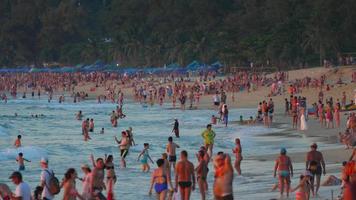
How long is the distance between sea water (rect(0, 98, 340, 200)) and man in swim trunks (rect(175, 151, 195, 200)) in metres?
2.15

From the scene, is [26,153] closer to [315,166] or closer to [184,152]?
[315,166]

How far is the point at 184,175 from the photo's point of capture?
15.6 metres

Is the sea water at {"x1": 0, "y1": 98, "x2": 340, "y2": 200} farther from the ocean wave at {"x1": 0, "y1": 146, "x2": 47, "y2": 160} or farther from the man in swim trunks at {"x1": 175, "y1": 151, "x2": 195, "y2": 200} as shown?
the man in swim trunks at {"x1": 175, "y1": 151, "x2": 195, "y2": 200}

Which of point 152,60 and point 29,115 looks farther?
point 152,60

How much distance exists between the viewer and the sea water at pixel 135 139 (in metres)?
20.7

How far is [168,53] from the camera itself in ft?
302

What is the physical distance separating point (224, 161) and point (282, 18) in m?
67.4

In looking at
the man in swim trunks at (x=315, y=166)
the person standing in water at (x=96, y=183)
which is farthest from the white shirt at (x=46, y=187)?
the man in swim trunks at (x=315, y=166)

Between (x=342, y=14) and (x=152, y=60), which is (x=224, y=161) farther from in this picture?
(x=152, y=60)

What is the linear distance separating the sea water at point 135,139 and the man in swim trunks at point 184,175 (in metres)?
2.15

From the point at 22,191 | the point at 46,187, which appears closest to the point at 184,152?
the point at 46,187

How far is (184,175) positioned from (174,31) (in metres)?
81.4

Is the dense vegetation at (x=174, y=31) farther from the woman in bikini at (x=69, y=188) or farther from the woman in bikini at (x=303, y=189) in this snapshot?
the woman in bikini at (x=69, y=188)

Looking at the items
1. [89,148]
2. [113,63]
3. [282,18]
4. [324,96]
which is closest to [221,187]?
[89,148]
